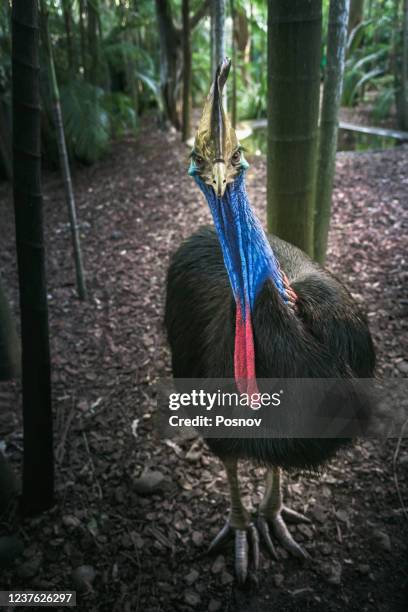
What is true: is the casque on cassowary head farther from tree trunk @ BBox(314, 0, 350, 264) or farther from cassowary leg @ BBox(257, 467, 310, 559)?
tree trunk @ BBox(314, 0, 350, 264)

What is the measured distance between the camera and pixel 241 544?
7.89 ft

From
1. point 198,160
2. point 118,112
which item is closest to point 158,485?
point 198,160

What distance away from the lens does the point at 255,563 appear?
7.77 feet

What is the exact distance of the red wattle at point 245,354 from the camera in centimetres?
168

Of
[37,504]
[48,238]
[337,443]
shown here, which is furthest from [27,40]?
[48,238]

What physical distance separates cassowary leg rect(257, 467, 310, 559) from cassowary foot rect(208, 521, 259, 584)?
0.06 metres

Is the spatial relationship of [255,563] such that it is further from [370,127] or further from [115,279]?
[370,127]

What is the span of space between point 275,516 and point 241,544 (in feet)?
0.75

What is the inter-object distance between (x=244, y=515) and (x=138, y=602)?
2.00ft

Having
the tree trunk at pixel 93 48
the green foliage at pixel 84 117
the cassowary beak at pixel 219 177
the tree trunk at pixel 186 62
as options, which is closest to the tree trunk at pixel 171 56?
the tree trunk at pixel 186 62

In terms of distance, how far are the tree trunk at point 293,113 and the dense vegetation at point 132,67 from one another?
6.34ft

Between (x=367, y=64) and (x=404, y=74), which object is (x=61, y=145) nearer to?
(x=404, y=74)

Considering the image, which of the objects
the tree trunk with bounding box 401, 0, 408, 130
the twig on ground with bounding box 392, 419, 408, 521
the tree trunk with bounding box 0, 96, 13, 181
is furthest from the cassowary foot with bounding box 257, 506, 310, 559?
the tree trunk with bounding box 401, 0, 408, 130
